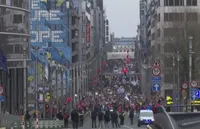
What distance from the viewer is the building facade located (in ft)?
176

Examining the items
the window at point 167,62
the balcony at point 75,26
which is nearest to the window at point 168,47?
the window at point 167,62

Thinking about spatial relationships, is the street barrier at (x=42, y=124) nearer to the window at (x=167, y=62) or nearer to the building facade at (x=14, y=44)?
the building facade at (x=14, y=44)

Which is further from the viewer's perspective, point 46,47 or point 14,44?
point 46,47

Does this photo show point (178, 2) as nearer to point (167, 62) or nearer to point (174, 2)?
point (174, 2)

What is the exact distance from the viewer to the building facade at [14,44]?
53.6 m

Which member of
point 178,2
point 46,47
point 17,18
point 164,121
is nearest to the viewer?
point 164,121

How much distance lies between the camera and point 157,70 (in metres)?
34.8

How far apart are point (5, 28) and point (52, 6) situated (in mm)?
23314

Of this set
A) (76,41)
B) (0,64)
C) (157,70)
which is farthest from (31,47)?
(76,41)

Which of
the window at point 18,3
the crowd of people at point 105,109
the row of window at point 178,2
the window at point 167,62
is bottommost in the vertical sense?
the crowd of people at point 105,109

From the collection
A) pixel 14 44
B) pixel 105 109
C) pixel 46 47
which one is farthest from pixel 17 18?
pixel 105 109

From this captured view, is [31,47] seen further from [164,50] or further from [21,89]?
[164,50]

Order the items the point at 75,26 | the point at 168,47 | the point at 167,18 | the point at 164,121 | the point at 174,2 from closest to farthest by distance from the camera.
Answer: the point at 164,121
the point at 168,47
the point at 167,18
the point at 174,2
the point at 75,26

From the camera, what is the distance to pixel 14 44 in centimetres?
5538
